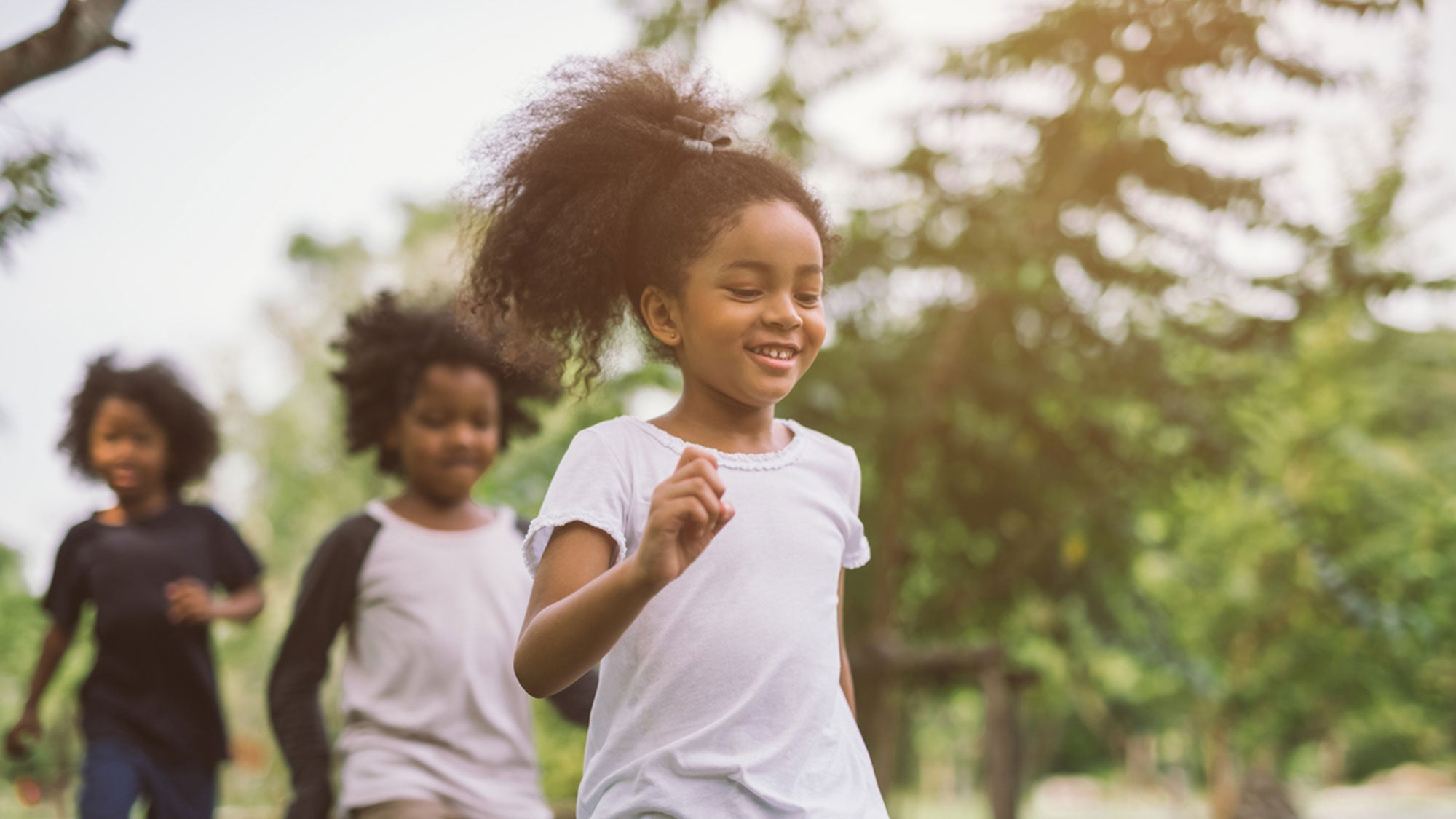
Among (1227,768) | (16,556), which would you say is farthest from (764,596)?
(16,556)

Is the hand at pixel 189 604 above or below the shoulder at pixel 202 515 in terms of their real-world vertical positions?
below

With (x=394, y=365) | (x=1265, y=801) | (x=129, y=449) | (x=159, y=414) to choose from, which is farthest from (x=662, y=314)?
(x=1265, y=801)

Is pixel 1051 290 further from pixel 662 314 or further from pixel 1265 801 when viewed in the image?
pixel 1265 801

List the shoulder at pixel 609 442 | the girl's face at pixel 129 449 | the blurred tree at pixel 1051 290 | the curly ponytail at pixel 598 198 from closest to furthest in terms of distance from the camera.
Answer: the shoulder at pixel 609 442, the curly ponytail at pixel 598 198, the girl's face at pixel 129 449, the blurred tree at pixel 1051 290

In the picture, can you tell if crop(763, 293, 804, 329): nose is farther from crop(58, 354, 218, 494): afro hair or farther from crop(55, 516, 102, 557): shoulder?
crop(58, 354, 218, 494): afro hair

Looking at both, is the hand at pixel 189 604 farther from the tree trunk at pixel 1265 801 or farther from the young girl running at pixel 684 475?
the tree trunk at pixel 1265 801

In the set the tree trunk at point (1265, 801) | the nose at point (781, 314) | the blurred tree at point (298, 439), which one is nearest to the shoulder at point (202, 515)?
the nose at point (781, 314)

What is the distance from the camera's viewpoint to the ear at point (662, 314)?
81.7 inches

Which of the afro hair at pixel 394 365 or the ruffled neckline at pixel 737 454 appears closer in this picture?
the ruffled neckline at pixel 737 454

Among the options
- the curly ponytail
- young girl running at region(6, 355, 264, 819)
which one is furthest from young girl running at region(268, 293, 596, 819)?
the curly ponytail

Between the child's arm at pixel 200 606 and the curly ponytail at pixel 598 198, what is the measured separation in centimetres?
205

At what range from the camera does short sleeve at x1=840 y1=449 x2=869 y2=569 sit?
2.23 metres

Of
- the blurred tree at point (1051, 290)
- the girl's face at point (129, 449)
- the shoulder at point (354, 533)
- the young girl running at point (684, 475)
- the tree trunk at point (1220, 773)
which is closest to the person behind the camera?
the young girl running at point (684, 475)

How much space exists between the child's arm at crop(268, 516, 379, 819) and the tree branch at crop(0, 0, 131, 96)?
132 centimetres
